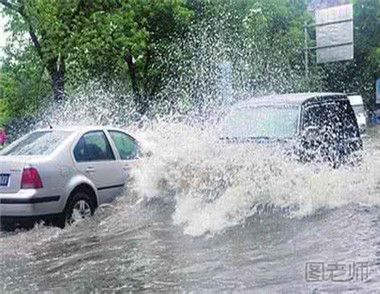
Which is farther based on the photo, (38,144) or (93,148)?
(93,148)

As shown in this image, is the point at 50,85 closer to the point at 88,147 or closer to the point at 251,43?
the point at 251,43

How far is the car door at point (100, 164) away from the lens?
8.75 m

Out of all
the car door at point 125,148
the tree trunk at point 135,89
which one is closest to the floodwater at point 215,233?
the car door at point 125,148

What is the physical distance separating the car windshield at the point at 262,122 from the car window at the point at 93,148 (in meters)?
1.67

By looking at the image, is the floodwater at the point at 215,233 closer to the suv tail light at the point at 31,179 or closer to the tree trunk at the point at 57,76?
the suv tail light at the point at 31,179

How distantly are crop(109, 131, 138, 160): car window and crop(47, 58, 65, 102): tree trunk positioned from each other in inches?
545

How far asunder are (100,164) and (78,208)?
2.46 ft

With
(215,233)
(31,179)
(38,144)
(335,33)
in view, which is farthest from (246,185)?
(335,33)

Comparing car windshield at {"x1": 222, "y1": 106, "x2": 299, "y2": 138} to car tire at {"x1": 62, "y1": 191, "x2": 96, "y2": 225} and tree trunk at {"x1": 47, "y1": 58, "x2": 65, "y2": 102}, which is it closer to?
car tire at {"x1": 62, "y1": 191, "x2": 96, "y2": 225}

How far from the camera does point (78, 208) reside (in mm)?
8516

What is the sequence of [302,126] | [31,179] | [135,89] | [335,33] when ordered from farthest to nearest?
[135,89] → [335,33] → [302,126] → [31,179]

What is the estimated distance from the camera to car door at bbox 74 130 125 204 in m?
8.75

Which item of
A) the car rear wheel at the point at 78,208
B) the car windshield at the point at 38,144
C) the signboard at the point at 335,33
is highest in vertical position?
the signboard at the point at 335,33

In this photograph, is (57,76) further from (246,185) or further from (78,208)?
(246,185)
